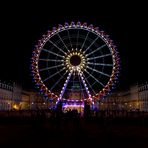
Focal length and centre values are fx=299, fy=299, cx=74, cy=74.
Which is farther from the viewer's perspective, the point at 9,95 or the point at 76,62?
the point at 9,95

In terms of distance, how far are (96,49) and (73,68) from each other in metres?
4.34

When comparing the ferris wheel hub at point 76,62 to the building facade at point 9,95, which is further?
the building facade at point 9,95

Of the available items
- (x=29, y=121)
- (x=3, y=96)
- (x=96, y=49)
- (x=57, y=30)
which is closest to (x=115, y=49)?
(x=96, y=49)

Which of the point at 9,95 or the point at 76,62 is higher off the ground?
the point at 76,62

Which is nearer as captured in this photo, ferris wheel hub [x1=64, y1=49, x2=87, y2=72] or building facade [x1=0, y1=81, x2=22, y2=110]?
ferris wheel hub [x1=64, y1=49, x2=87, y2=72]

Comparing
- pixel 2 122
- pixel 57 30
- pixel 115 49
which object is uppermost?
pixel 57 30

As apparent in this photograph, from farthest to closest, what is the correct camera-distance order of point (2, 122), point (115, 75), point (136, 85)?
point (136, 85) → point (115, 75) → point (2, 122)

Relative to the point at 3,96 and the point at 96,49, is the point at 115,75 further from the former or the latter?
the point at 3,96

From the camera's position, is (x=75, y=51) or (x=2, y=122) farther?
(x=75, y=51)

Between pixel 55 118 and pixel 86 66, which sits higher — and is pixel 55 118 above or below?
below

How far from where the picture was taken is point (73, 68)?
4359 cm

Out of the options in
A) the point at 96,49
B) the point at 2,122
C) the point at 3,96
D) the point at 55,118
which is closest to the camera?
the point at 55,118

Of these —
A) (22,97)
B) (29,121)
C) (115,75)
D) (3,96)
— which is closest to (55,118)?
(29,121)

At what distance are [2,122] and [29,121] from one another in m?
2.70
